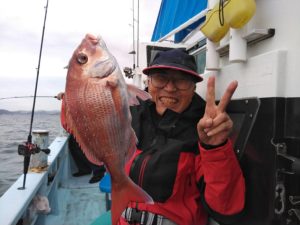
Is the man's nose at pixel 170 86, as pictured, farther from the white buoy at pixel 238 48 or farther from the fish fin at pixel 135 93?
the fish fin at pixel 135 93

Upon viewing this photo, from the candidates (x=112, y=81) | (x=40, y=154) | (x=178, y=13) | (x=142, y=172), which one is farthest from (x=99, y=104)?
(x=178, y=13)

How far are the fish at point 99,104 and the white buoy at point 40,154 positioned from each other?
8.54 ft

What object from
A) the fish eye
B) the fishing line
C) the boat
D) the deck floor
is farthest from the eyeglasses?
the deck floor

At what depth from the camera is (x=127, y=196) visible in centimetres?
153

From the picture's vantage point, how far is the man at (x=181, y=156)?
1651 millimetres

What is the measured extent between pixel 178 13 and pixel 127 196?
3.69m

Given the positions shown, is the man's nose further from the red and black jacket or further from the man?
the red and black jacket

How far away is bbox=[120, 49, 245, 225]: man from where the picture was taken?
165cm

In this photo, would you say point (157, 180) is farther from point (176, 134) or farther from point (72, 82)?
point (72, 82)

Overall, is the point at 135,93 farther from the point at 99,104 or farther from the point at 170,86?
the point at 170,86

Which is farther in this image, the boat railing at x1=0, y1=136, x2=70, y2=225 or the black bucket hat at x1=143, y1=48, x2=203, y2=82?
the boat railing at x1=0, y1=136, x2=70, y2=225

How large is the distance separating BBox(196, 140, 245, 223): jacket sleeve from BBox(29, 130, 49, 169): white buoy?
2.58 m

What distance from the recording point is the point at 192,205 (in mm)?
1991

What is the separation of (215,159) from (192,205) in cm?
49
